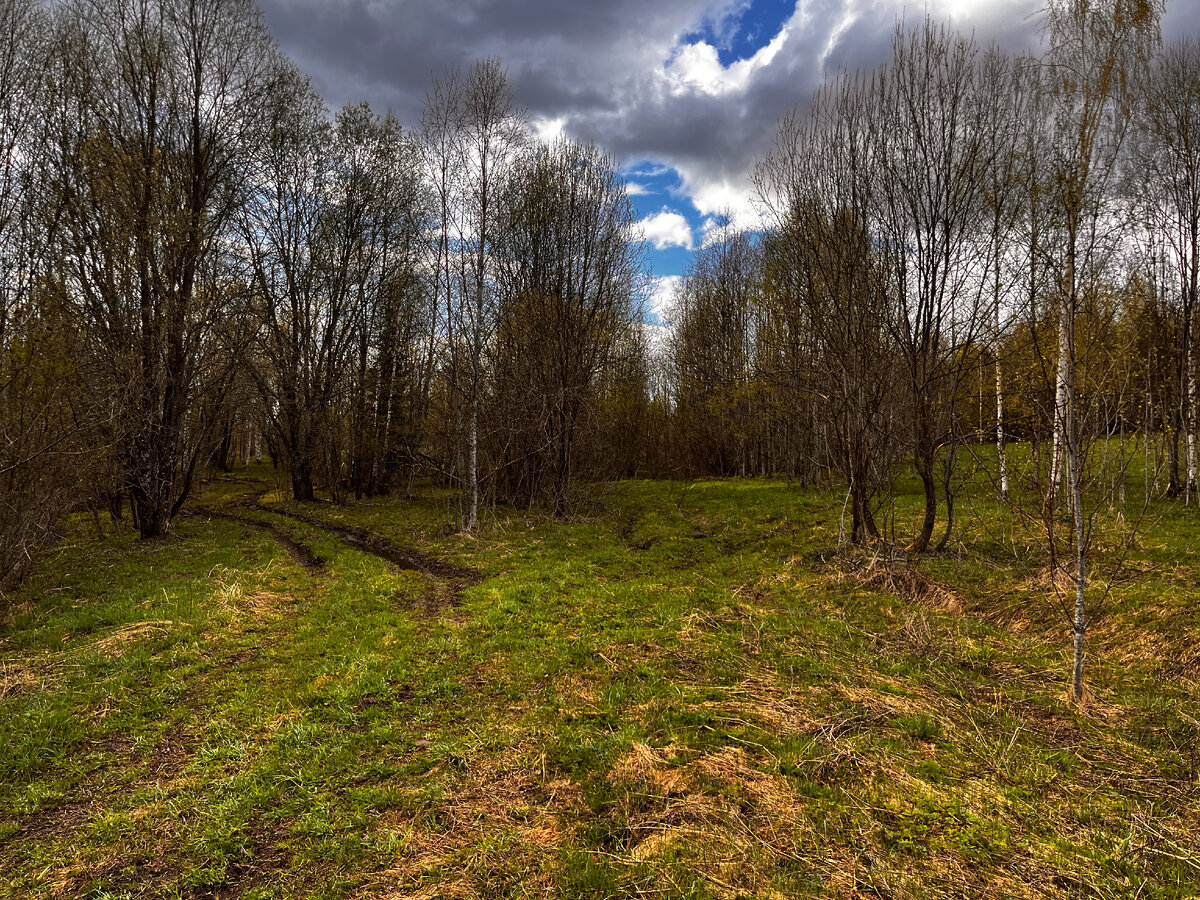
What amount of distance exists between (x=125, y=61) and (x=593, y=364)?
1415 centimetres

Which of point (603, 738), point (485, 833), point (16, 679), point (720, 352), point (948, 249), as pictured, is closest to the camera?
point (485, 833)

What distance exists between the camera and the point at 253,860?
3324 mm

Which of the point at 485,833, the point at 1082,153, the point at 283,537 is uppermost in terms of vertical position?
the point at 1082,153

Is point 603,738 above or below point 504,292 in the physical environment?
below

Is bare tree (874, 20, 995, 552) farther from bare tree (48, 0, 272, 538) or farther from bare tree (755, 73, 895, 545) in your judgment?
bare tree (48, 0, 272, 538)

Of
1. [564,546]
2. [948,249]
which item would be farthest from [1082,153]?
[564,546]

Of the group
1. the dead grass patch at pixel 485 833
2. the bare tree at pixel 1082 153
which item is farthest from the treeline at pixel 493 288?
the dead grass patch at pixel 485 833

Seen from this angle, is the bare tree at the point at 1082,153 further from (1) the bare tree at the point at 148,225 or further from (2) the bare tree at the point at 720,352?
(2) the bare tree at the point at 720,352


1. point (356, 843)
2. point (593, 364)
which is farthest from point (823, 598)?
point (593, 364)

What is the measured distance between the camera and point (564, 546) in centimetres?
1284

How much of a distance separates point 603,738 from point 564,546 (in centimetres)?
839

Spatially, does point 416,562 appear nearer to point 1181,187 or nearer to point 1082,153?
point 1082,153

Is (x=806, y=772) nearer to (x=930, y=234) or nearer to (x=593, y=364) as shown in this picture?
(x=930, y=234)

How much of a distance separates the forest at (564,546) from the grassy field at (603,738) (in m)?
0.04
